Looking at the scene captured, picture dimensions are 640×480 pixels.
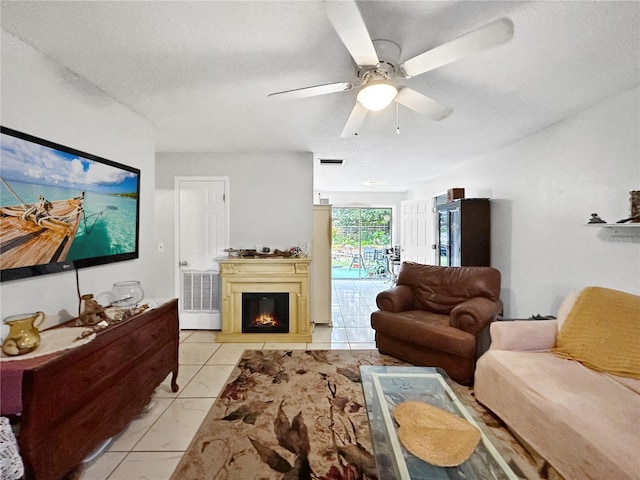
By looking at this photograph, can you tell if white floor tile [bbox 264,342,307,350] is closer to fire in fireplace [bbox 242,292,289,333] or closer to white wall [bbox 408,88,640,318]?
fire in fireplace [bbox 242,292,289,333]

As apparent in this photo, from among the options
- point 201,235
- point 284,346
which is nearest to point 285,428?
point 284,346

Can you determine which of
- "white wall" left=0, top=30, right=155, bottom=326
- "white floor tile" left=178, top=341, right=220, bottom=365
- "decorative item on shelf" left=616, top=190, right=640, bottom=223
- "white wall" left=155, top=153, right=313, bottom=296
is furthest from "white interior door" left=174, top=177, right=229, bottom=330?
"decorative item on shelf" left=616, top=190, right=640, bottom=223

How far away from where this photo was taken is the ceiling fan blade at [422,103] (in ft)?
5.28

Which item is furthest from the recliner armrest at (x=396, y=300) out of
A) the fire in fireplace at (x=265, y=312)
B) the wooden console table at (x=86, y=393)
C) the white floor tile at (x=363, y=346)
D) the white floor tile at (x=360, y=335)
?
the wooden console table at (x=86, y=393)

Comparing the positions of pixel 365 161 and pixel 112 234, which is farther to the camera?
pixel 365 161

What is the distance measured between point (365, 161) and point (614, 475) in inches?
149

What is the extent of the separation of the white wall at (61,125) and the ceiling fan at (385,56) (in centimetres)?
142

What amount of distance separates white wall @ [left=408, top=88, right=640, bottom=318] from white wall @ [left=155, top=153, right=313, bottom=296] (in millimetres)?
2466

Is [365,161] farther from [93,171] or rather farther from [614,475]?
[614,475]

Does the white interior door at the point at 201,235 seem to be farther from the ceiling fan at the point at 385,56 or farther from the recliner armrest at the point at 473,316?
the recliner armrest at the point at 473,316

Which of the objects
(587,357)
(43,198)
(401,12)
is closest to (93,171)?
(43,198)

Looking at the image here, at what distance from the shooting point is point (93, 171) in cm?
194

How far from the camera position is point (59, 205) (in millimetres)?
1684

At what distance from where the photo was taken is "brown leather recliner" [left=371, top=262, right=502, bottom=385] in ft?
7.77
